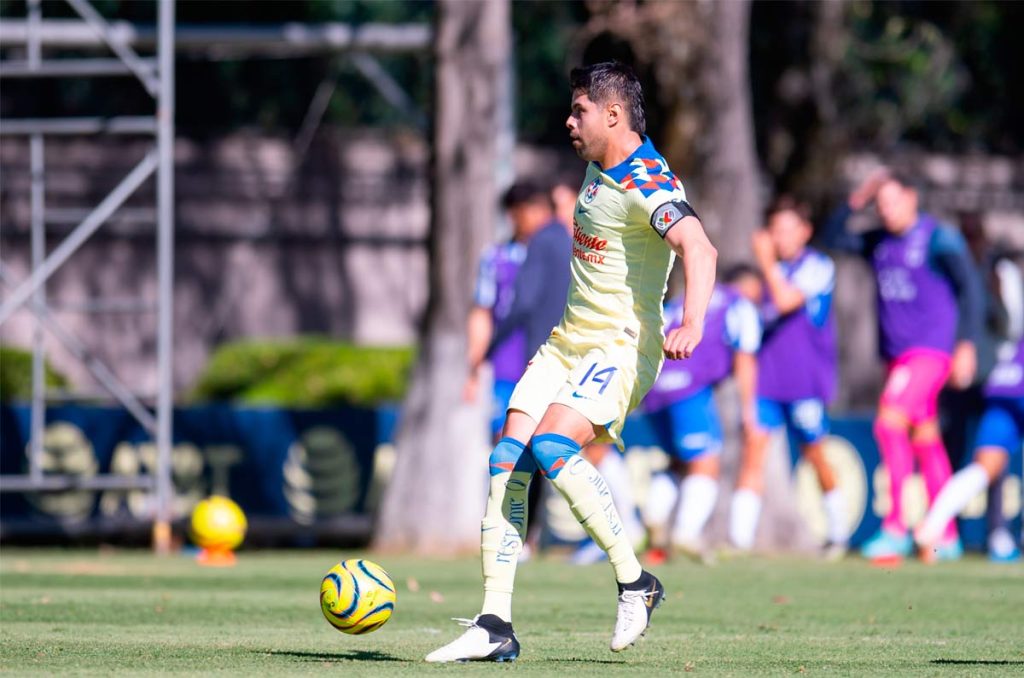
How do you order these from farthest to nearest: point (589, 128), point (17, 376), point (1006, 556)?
point (17, 376), point (1006, 556), point (589, 128)

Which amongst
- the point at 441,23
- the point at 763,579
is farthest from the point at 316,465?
the point at 763,579

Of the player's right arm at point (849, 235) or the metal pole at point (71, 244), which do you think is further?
the metal pole at point (71, 244)

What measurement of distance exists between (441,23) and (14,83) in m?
13.2

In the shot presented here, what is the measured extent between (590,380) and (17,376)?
13900 millimetres

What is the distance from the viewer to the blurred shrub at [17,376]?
19.2m

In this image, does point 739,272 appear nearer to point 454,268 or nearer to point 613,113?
point 454,268

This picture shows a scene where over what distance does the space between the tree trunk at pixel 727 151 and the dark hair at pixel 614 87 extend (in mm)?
7870

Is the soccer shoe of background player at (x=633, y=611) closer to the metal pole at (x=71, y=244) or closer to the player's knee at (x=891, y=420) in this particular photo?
the player's knee at (x=891, y=420)

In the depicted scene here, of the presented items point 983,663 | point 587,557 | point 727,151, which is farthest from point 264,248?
point 983,663

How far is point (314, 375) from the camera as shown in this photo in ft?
66.2

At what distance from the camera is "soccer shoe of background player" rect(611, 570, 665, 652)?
6.49 metres

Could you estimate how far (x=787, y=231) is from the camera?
13.1 m

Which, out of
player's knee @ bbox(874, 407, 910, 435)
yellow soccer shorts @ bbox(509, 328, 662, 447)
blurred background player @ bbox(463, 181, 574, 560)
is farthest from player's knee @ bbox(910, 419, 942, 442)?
yellow soccer shorts @ bbox(509, 328, 662, 447)

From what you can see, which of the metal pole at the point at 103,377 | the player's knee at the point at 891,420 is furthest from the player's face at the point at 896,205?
the metal pole at the point at 103,377
